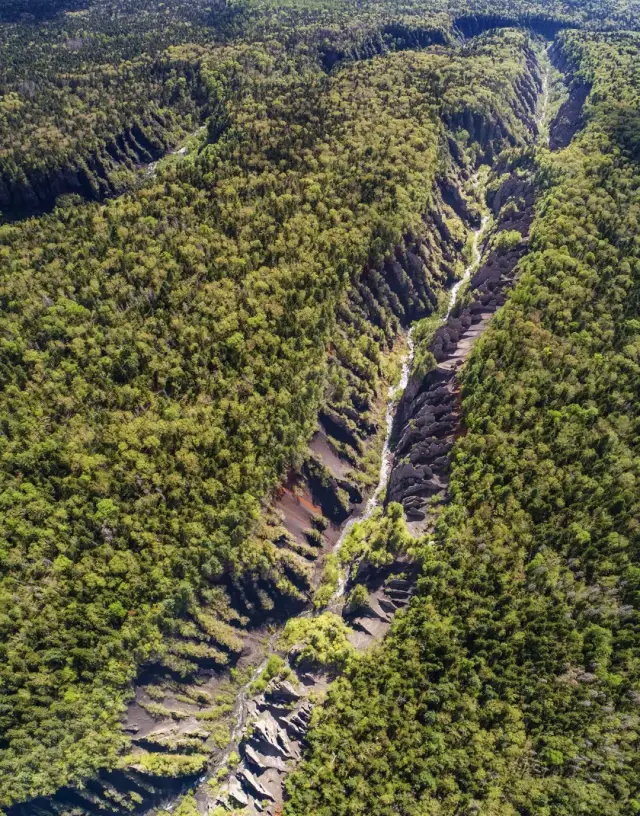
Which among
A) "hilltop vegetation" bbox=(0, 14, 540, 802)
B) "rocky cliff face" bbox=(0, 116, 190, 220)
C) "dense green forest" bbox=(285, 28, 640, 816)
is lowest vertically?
"dense green forest" bbox=(285, 28, 640, 816)

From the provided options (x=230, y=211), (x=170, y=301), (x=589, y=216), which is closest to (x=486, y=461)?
(x=170, y=301)

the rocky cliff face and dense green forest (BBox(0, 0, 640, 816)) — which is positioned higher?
the rocky cliff face

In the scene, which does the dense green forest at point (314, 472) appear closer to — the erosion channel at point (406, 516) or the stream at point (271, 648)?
the stream at point (271, 648)

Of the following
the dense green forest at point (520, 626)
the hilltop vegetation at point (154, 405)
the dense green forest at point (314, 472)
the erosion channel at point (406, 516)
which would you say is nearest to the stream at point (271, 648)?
the erosion channel at point (406, 516)

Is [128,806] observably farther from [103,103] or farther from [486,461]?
[103,103]

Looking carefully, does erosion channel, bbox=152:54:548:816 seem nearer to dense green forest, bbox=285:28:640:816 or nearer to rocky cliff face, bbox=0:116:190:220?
dense green forest, bbox=285:28:640:816

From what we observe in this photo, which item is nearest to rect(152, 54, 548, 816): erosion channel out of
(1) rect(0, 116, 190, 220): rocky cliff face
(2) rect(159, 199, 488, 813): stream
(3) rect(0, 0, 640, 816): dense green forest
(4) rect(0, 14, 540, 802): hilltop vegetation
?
(2) rect(159, 199, 488, 813): stream

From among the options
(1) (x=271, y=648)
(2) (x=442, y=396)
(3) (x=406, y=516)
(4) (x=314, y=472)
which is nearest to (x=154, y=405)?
(4) (x=314, y=472)
